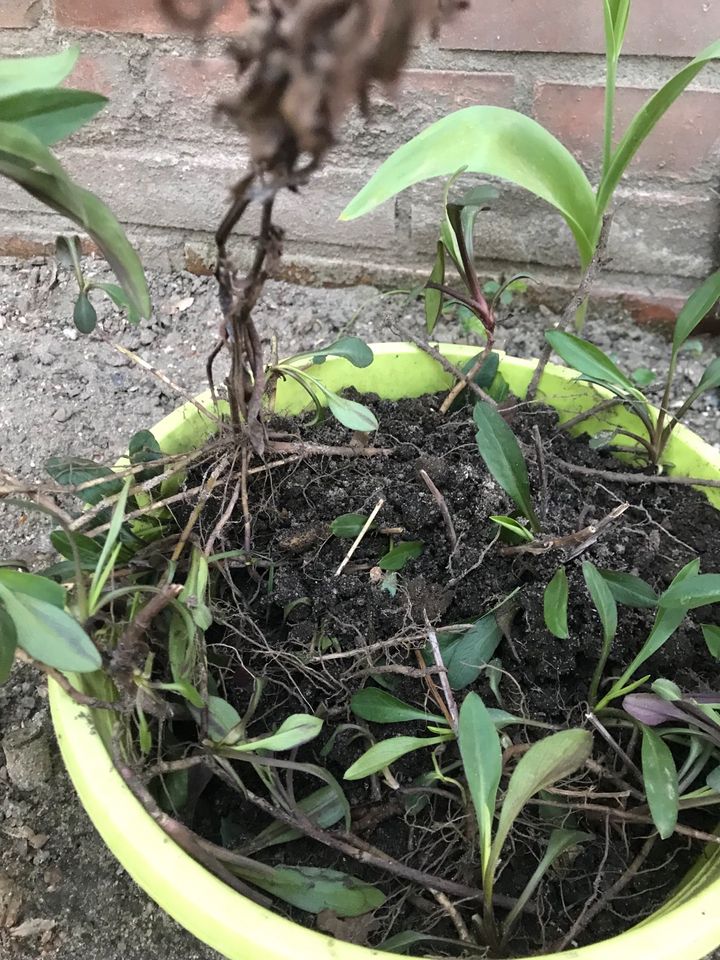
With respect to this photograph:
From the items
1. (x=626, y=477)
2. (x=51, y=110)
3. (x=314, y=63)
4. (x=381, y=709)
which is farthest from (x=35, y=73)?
(x=626, y=477)

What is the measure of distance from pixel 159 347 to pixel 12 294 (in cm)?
27

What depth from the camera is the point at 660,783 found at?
1.67 feet

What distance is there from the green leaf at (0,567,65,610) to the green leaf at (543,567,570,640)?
1.09 ft

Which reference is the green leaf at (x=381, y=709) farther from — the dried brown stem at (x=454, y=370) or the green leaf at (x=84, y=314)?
the green leaf at (x=84, y=314)

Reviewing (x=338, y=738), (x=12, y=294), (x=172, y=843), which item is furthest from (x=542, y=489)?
(x=12, y=294)

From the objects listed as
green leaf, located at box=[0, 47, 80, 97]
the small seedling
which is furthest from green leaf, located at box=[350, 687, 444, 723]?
green leaf, located at box=[0, 47, 80, 97]

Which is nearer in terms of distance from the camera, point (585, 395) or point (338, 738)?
point (338, 738)

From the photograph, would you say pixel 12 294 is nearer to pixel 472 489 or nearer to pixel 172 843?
pixel 472 489

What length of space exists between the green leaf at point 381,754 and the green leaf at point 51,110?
0.45 meters

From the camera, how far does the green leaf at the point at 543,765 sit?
457 mm

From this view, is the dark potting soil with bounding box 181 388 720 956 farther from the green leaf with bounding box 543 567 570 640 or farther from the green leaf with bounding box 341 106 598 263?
the green leaf with bounding box 341 106 598 263

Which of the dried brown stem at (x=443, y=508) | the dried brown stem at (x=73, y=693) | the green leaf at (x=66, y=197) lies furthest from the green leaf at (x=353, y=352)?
the dried brown stem at (x=73, y=693)

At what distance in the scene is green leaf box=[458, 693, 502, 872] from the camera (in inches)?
18.6

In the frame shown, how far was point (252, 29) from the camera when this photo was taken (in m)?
0.31
